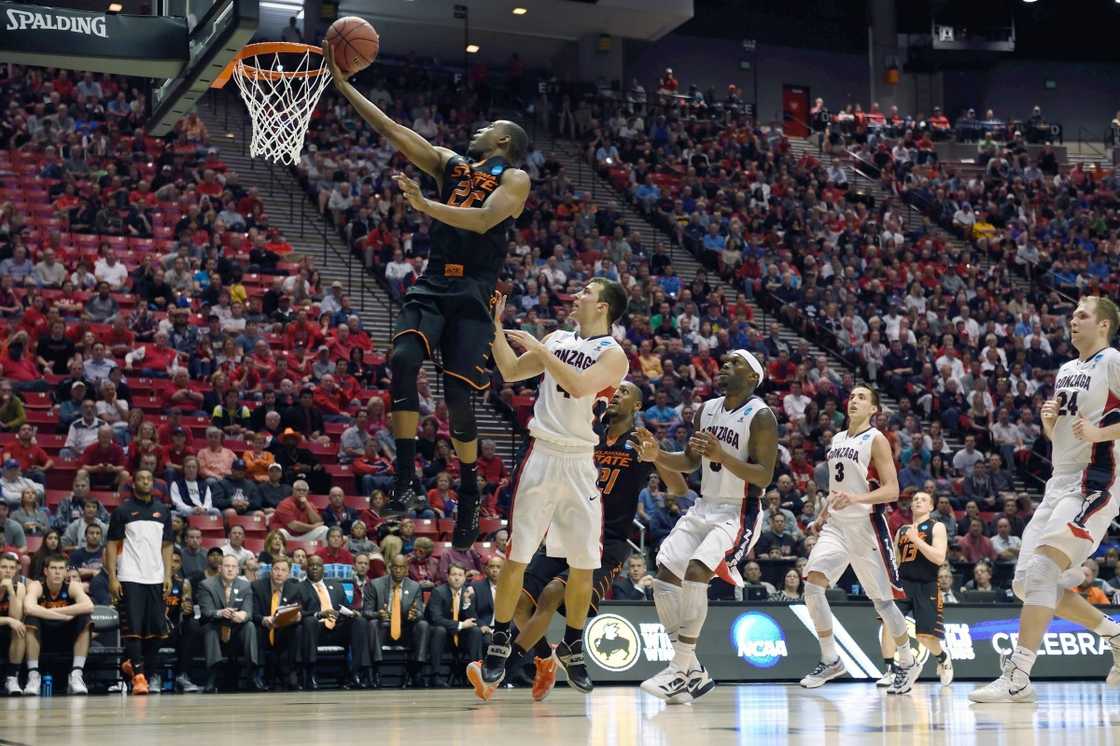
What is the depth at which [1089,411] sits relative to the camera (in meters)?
8.71

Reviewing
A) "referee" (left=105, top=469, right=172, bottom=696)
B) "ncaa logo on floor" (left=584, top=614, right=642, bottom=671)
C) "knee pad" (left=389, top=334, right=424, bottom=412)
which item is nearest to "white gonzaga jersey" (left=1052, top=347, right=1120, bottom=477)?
"knee pad" (left=389, top=334, right=424, bottom=412)

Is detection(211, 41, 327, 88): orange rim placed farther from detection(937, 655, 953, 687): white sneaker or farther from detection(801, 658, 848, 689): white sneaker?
detection(937, 655, 953, 687): white sneaker

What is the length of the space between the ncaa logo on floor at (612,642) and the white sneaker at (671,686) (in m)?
4.51

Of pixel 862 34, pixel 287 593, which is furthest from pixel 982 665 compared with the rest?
pixel 862 34

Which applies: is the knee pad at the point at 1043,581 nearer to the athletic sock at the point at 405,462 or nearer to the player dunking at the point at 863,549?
the player dunking at the point at 863,549

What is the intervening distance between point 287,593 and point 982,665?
7.77 metres

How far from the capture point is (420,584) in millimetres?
13867

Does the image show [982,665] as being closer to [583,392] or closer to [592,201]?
[583,392]

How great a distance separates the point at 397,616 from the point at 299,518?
7.20ft

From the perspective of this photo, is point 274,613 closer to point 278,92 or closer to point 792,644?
point 278,92

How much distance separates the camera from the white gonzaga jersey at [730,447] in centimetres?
942

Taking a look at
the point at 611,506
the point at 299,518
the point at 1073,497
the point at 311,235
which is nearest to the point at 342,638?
the point at 299,518

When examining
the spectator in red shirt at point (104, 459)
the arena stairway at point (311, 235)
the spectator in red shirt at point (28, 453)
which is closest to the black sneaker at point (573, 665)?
the spectator in red shirt at point (104, 459)

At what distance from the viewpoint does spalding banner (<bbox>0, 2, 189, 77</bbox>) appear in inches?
349
